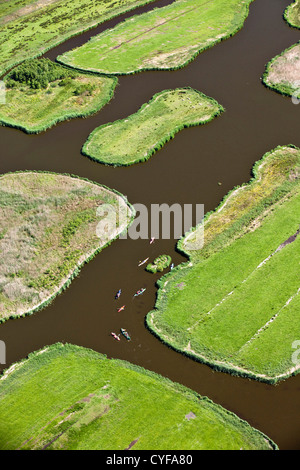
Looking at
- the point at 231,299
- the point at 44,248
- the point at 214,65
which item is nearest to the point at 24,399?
the point at 44,248

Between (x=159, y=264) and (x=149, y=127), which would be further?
(x=149, y=127)

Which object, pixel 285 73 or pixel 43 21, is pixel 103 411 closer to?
pixel 285 73

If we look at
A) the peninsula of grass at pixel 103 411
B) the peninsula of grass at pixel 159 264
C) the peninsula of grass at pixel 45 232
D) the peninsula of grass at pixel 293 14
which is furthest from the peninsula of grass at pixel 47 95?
the peninsula of grass at pixel 103 411

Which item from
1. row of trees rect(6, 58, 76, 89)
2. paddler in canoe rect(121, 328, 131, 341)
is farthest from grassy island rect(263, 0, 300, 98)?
paddler in canoe rect(121, 328, 131, 341)

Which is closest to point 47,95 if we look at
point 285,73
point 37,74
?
point 37,74
